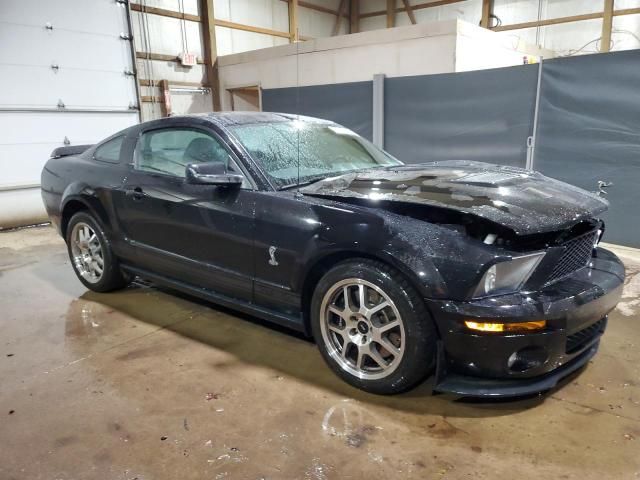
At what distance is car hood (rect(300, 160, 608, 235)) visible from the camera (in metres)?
2.24

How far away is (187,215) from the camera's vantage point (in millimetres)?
3125

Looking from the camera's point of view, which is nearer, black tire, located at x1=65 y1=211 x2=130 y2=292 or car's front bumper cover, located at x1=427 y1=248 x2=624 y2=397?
car's front bumper cover, located at x1=427 y1=248 x2=624 y2=397

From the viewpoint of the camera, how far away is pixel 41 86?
7.46 meters

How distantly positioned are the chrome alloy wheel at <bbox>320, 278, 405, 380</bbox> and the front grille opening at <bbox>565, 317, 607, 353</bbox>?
75 cm

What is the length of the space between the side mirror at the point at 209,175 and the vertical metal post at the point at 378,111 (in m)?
4.64

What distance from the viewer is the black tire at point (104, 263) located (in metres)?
3.87

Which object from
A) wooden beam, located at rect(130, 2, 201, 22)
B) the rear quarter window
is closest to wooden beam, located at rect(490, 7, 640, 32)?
wooden beam, located at rect(130, 2, 201, 22)

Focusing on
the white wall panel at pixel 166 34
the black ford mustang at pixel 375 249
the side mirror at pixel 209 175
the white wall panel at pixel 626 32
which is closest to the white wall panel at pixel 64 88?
the white wall panel at pixel 166 34

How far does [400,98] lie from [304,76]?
2.94 meters

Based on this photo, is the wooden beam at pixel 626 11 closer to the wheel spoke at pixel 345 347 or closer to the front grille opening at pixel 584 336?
the front grille opening at pixel 584 336

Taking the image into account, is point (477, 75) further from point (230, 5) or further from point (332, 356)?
point (230, 5)

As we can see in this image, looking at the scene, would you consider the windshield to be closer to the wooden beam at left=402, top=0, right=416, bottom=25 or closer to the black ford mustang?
the black ford mustang

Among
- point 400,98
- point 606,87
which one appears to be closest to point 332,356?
point 606,87

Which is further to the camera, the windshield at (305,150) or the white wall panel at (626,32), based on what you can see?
the white wall panel at (626,32)
